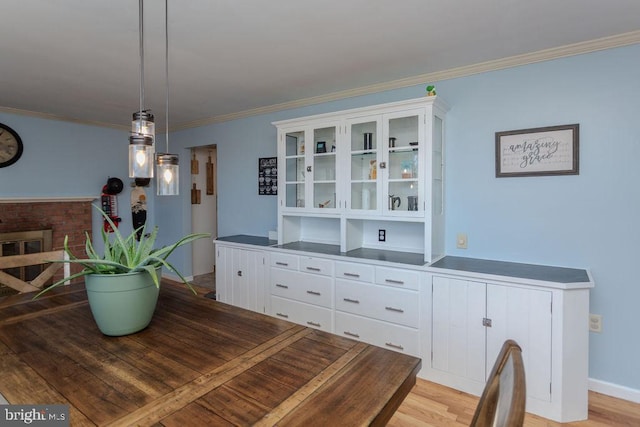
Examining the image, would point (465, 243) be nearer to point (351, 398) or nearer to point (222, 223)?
point (351, 398)

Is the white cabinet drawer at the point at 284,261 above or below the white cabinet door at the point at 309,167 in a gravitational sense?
below

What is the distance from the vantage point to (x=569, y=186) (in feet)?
7.66

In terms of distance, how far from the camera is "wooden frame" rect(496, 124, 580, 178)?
2.32 m

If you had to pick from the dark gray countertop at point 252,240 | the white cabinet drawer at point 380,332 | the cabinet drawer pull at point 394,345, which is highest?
the dark gray countertop at point 252,240

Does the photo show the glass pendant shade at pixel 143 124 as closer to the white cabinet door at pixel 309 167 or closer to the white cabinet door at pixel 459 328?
the white cabinet door at pixel 309 167

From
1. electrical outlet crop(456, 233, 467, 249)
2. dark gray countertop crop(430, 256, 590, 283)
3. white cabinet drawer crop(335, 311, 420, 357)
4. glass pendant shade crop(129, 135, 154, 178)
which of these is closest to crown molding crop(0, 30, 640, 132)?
electrical outlet crop(456, 233, 467, 249)

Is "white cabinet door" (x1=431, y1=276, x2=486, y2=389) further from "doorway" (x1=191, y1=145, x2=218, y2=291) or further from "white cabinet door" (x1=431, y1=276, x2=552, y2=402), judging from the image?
"doorway" (x1=191, y1=145, x2=218, y2=291)

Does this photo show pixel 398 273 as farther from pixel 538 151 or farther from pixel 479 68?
pixel 479 68

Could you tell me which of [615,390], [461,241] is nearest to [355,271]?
[461,241]

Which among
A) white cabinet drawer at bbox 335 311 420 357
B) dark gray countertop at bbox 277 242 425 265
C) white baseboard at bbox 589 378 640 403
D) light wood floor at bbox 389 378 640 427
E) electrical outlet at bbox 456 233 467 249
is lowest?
light wood floor at bbox 389 378 640 427

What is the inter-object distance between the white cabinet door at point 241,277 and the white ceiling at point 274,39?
5.32 ft

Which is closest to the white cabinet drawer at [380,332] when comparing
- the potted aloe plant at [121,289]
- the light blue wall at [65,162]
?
the potted aloe plant at [121,289]

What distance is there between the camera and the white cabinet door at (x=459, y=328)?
7.26ft

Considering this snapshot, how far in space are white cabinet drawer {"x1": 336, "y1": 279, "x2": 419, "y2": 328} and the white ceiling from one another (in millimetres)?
1716
